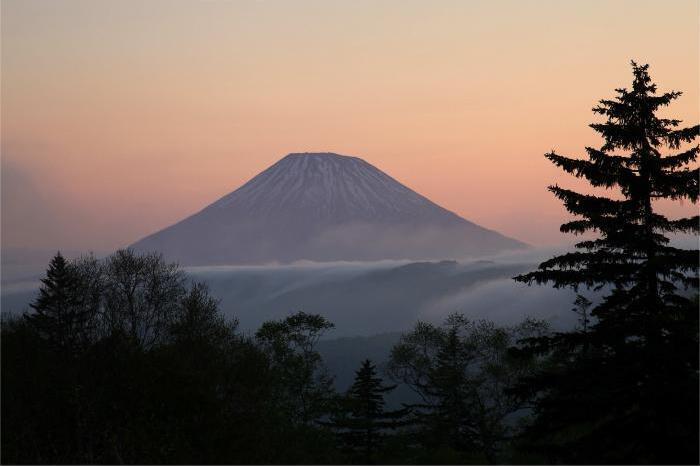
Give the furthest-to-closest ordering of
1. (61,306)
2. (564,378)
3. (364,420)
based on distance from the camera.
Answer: (61,306) < (364,420) < (564,378)

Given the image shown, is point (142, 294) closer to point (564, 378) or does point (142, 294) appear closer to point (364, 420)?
point (364, 420)

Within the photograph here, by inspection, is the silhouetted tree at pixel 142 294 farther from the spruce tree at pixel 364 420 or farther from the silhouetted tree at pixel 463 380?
the silhouetted tree at pixel 463 380

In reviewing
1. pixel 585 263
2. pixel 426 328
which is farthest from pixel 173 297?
pixel 585 263

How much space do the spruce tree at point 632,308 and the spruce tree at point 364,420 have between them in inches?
1069

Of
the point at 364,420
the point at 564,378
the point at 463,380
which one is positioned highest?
the point at 564,378

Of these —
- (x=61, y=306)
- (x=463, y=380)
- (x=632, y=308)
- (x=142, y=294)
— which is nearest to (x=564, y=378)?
(x=632, y=308)

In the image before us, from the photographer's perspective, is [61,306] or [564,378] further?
[61,306]

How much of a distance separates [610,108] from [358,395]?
108ft

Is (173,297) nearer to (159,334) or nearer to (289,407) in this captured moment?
(159,334)

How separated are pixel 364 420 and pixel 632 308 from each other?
2961cm

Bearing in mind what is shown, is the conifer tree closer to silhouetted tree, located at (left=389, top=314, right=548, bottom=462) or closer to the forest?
the forest

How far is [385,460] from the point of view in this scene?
43094mm

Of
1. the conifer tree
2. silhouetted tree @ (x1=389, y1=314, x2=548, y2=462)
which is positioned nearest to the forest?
the conifer tree

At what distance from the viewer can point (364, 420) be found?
152 ft
